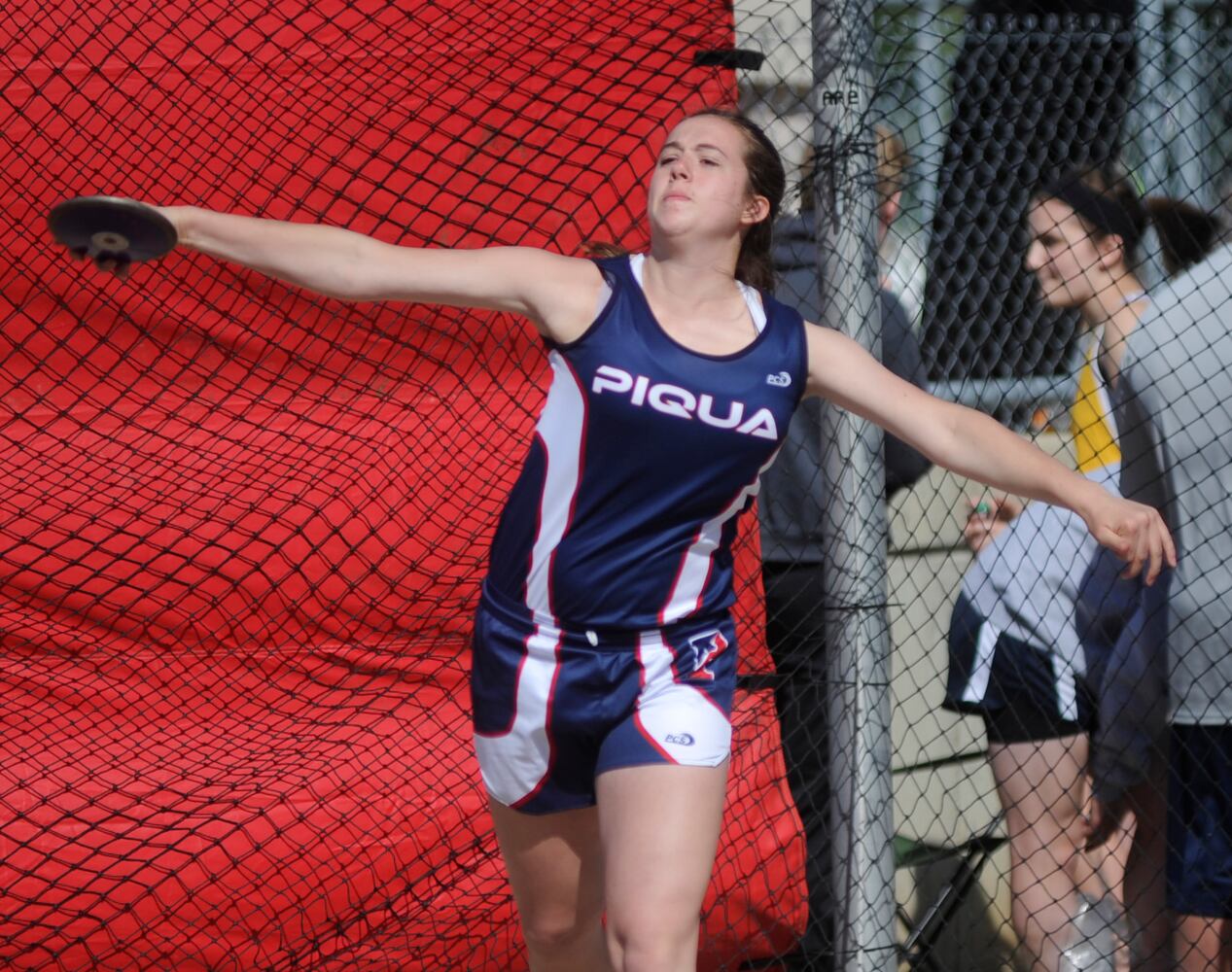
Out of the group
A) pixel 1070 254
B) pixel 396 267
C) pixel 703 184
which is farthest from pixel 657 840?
pixel 1070 254

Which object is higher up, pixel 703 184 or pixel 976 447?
pixel 703 184

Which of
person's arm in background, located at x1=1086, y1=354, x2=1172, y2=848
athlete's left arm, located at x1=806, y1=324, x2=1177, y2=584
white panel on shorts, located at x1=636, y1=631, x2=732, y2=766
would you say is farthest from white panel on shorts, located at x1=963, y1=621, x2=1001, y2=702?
white panel on shorts, located at x1=636, y1=631, x2=732, y2=766

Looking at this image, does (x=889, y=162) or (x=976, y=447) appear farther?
(x=889, y=162)

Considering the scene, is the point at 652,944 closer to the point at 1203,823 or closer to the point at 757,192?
the point at 757,192

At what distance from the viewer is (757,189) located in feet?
9.60

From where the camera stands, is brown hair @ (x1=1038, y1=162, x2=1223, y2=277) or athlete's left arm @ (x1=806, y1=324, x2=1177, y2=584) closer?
athlete's left arm @ (x1=806, y1=324, x2=1177, y2=584)

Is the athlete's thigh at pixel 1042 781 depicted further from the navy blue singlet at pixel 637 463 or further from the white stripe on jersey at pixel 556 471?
the white stripe on jersey at pixel 556 471

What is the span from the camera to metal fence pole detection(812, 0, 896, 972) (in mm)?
3738

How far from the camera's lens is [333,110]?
13.5ft

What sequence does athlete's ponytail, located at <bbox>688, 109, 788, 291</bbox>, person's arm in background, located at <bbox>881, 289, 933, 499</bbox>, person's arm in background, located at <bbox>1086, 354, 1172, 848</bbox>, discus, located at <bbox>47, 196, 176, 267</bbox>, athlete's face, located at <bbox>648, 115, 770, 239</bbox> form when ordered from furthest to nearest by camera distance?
person's arm in background, located at <bbox>881, 289, 933, 499</bbox>
person's arm in background, located at <bbox>1086, 354, 1172, 848</bbox>
athlete's ponytail, located at <bbox>688, 109, 788, 291</bbox>
athlete's face, located at <bbox>648, 115, 770, 239</bbox>
discus, located at <bbox>47, 196, 176, 267</bbox>

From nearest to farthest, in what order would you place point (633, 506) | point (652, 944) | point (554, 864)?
point (652, 944) → point (633, 506) → point (554, 864)

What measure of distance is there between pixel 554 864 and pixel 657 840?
0.38 meters

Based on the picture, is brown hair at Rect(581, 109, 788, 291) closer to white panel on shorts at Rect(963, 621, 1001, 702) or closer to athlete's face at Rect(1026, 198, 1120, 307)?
athlete's face at Rect(1026, 198, 1120, 307)

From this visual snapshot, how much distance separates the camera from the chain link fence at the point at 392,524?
12.4ft
